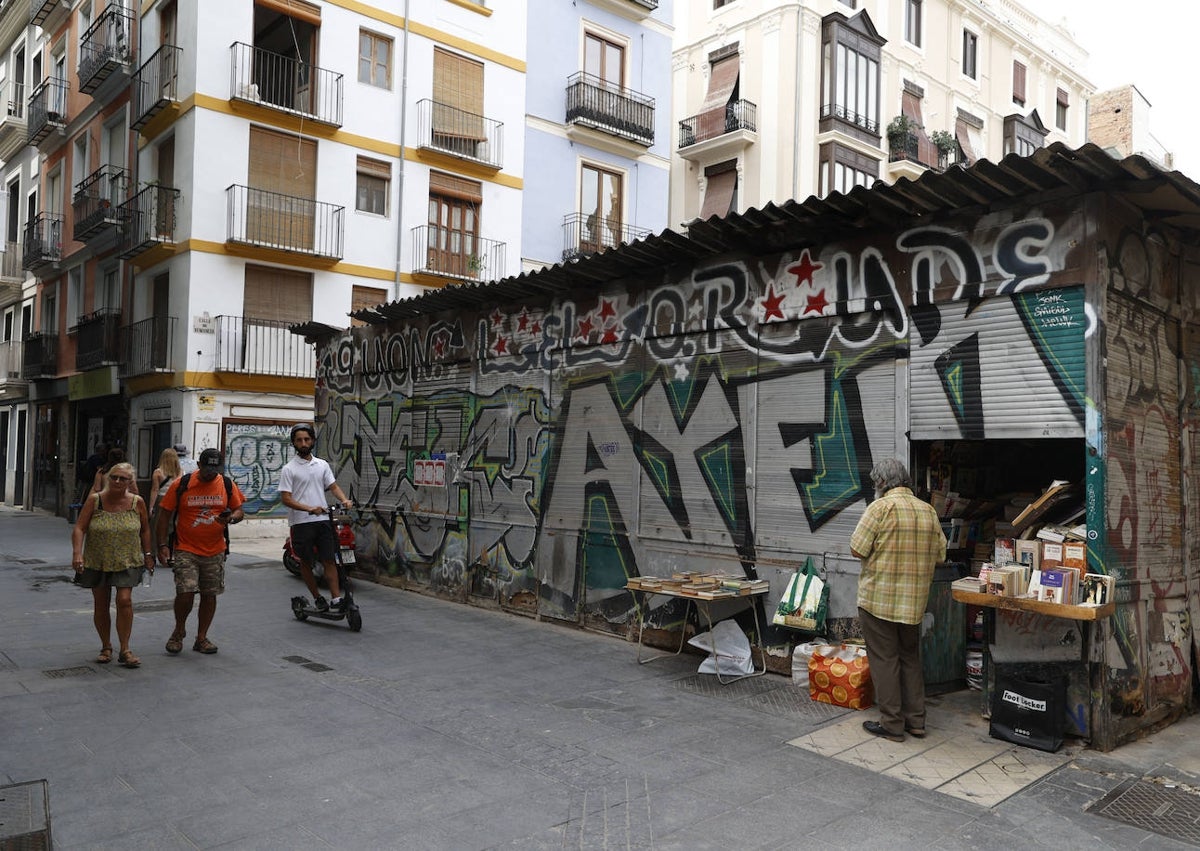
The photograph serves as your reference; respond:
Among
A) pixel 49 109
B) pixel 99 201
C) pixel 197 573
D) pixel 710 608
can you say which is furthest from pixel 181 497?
pixel 49 109

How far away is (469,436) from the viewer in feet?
34.7

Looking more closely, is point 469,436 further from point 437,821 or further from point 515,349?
point 437,821

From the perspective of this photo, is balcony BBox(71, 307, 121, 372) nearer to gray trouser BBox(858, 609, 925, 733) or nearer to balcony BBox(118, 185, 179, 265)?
balcony BBox(118, 185, 179, 265)

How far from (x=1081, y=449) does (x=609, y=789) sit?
19.1 feet

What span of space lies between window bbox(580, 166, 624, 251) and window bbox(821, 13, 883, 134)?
6309 millimetres

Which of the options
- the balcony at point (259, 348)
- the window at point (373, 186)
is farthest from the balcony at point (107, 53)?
the balcony at point (259, 348)

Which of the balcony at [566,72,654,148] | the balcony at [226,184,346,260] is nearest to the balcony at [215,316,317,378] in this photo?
the balcony at [226,184,346,260]

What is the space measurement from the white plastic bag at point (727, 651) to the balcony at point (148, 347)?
594 inches

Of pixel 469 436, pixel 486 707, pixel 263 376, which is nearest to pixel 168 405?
pixel 263 376

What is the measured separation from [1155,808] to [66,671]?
7391mm

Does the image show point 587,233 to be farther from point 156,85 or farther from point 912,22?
point 912,22

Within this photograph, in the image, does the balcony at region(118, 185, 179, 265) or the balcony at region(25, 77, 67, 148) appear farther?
the balcony at region(25, 77, 67, 148)

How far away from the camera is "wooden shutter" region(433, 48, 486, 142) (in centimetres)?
2192

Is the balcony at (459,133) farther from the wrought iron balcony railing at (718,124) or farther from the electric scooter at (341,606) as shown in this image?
the electric scooter at (341,606)
